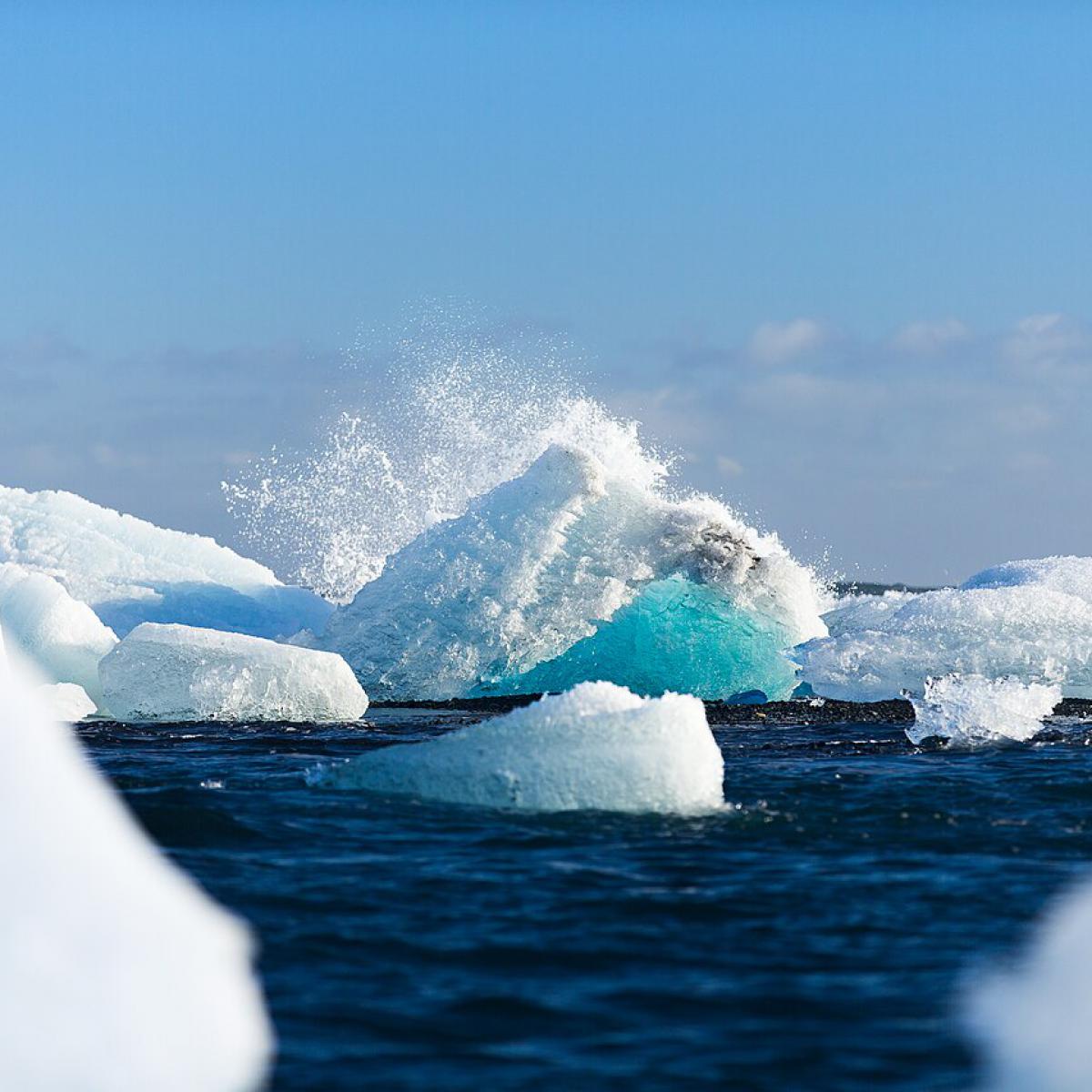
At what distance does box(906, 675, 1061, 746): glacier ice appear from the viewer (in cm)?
1722

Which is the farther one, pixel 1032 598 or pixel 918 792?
pixel 1032 598

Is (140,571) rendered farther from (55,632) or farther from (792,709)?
(792,709)

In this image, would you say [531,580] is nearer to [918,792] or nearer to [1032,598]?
[1032,598]

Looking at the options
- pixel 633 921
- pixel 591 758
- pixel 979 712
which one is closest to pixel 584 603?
pixel 979 712

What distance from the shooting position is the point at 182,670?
20578 millimetres

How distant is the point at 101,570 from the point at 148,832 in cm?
1995

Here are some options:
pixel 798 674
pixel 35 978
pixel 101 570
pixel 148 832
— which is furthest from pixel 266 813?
pixel 101 570

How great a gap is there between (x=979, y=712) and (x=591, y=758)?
25.8ft

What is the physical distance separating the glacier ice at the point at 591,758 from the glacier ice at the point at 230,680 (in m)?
9.00

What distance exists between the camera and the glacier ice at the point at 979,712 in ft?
56.5

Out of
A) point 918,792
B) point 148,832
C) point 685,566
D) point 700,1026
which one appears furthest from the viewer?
point 685,566

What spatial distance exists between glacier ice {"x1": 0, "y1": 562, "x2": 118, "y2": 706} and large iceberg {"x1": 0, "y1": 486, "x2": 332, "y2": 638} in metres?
4.47

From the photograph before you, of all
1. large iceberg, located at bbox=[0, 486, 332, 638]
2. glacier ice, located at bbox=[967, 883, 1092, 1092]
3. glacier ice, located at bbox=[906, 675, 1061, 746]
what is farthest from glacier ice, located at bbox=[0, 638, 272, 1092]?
large iceberg, located at bbox=[0, 486, 332, 638]

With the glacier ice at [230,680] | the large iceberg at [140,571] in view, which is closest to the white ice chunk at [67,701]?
the glacier ice at [230,680]
